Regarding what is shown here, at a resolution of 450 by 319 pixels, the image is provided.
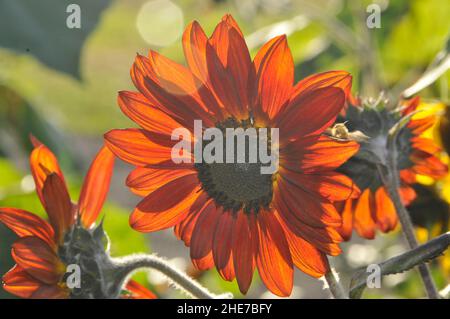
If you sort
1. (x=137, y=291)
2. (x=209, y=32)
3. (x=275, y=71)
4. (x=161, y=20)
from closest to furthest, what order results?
1. (x=275, y=71)
2. (x=137, y=291)
3. (x=209, y=32)
4. (x=161, y=20)

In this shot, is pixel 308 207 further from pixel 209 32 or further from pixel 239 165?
pixel 209 32

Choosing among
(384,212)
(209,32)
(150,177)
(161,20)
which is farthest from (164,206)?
(161,20)

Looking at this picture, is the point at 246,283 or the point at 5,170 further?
the point at 5,170

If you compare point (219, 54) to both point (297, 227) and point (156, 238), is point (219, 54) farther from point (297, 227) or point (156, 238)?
point (156, 238)

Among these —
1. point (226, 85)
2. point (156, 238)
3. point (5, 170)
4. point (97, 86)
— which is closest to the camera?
point (226, 85)

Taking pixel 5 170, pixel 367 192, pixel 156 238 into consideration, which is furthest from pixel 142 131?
pixel 156 238

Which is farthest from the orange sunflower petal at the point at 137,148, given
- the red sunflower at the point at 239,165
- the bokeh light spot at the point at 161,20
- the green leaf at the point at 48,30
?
the bokeh light spot at the point at 161,20

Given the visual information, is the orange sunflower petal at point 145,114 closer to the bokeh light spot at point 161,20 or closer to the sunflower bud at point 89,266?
the sunflower bud at point 89,266
